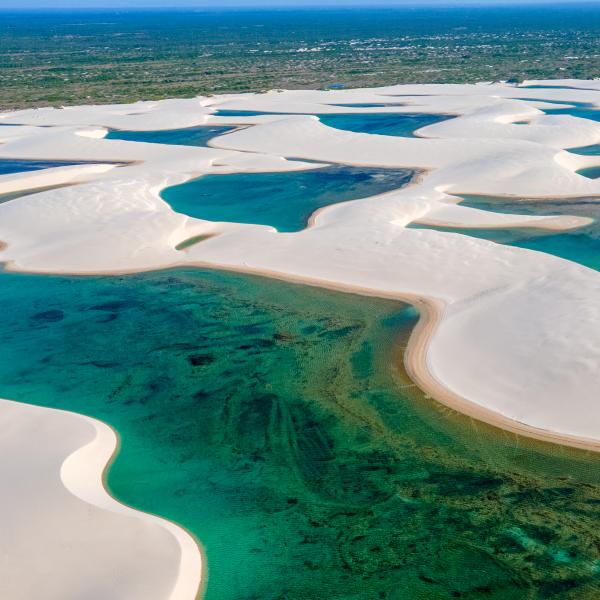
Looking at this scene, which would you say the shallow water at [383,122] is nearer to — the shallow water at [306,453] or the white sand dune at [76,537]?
the shallow water at [306,453]

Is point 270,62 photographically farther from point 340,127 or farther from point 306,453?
point 306,453

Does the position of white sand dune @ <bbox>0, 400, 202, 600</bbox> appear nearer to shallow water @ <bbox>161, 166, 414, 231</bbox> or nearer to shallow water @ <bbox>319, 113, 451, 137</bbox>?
shallow water @ <bbox>161, 166, 414, 231</bbox>

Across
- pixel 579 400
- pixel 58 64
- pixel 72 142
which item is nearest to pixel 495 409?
pixel 579 400

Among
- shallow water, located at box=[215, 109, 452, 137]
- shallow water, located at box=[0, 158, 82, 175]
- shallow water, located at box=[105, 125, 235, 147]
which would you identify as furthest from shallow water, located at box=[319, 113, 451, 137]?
shallow water, located at box=[0, 158, 82, 175]

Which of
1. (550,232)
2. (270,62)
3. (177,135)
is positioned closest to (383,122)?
(177,135)

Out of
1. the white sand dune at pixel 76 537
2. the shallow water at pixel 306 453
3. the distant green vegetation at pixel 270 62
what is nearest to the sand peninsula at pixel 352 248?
the white sand dune at pixel 76 537

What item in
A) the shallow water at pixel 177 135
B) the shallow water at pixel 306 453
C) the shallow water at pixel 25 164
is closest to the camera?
the shallow water at pixel 306 453
